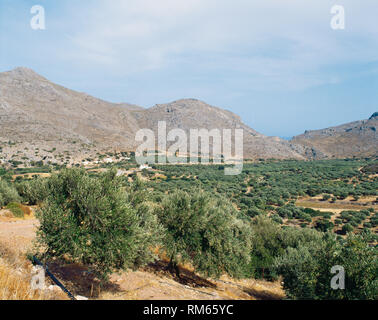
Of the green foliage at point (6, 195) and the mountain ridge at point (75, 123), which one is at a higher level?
the mountain ridge at point (75, 123)

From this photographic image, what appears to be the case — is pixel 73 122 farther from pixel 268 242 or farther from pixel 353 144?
pixel 353 144

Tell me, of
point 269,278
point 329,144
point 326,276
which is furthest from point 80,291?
point 329,144

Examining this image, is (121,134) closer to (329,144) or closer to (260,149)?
(260,149)

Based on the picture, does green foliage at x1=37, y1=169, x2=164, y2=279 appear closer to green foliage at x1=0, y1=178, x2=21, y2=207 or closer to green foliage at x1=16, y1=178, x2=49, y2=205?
green foliage at x1=16, y1=178, x2=49, y2=205

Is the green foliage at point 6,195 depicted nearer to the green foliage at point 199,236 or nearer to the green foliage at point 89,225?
the green foliage at point 199,236

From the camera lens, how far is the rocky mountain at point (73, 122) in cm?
7719

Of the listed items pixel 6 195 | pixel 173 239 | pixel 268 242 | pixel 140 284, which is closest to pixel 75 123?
pixel 6 195

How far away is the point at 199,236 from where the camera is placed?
14.9 meters

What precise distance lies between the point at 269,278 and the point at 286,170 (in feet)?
254

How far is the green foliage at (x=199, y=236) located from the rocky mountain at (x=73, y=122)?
65.6 meters

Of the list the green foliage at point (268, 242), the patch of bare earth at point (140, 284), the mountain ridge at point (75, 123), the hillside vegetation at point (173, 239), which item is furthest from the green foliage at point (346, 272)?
the mountain ridge at point (75, 123)

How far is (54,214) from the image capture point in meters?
9.50

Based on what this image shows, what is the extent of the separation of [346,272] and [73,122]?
110051 mm

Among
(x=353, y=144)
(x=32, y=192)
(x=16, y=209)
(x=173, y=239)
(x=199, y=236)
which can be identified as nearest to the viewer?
(x=173, y=239)
